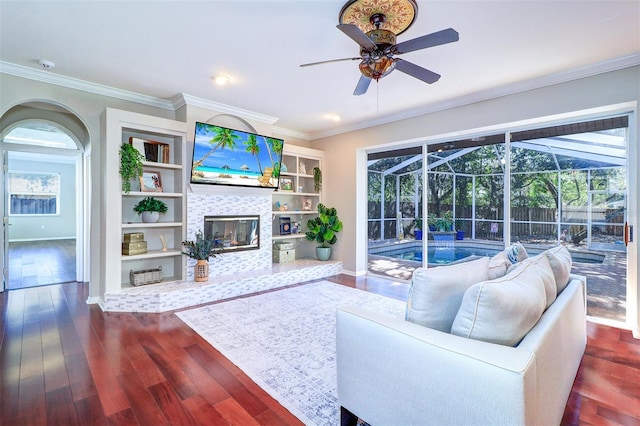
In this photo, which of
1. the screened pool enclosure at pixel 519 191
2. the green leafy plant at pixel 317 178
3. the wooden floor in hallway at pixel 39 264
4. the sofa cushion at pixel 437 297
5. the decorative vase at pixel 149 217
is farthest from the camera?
the green leafy plant at pixel 317 178

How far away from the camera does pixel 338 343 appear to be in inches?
64.4

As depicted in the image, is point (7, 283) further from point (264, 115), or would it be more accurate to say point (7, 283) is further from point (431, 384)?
point (431, 384)

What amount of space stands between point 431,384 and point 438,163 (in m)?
4.10

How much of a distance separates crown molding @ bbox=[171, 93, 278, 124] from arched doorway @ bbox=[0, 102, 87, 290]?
163 cm

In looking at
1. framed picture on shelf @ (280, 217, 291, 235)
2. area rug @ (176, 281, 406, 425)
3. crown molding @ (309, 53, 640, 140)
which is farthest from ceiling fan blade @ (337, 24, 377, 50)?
framed picture on shelf @ (280, 217, 291, 235)

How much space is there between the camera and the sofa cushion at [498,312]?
1.24 m

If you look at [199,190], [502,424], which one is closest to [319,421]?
[502,424]

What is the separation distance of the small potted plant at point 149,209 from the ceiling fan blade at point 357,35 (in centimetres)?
324

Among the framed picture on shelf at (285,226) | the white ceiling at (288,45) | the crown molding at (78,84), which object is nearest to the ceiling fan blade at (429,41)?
the white ceiling at (288,45)

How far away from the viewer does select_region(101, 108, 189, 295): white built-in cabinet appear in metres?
3.60

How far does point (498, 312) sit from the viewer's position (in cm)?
125

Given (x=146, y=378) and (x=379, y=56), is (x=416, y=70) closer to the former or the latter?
(x=379, y=56)

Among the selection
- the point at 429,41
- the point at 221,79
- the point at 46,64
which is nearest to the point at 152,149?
the point at 46,64

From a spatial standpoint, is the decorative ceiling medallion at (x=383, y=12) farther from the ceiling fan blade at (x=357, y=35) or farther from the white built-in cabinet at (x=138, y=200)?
the white built-in cabinet at (x=138, y=200)
